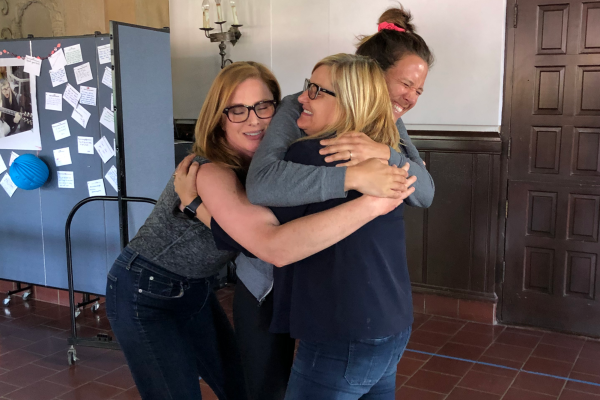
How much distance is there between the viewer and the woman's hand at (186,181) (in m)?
1.58

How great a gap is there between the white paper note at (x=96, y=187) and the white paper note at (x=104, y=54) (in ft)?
2.64

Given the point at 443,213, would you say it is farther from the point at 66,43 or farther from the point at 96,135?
the point at 66,43

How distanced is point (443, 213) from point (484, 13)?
4.58 feet

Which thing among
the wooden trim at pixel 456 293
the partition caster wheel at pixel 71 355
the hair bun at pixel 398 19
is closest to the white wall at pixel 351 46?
the wooden trim at pixel 456 293

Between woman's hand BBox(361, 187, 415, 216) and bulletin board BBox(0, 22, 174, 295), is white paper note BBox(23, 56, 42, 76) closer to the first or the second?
bulletin board BBox(0, 22, 174, 295)

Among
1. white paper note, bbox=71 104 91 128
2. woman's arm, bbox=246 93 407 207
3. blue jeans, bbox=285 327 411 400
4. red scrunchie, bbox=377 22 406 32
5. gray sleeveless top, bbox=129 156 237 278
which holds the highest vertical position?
red scrunchie, bbox=377 22 406 32

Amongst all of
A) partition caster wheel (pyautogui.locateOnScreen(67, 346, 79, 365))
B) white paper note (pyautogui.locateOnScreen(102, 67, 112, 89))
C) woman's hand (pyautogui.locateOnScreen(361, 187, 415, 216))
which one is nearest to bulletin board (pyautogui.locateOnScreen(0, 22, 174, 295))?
white paper note (pyautogui.locateOnScreen(102, 67, 112, 89))

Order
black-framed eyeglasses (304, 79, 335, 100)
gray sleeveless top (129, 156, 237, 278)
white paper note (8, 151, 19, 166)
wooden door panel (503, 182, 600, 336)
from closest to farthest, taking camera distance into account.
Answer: black-framed eyeglasses (304, 79, 335, 100) < gray sleeveless top (129, 156, 237, 278) < wooden door panel (503, 182, 600, 336) < white paper note (8, 151, 19, 166)

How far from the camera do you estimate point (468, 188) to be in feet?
13.4

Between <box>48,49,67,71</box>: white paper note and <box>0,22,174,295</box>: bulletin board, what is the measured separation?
0.05 ft

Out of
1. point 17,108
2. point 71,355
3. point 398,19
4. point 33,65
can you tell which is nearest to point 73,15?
point 33,65

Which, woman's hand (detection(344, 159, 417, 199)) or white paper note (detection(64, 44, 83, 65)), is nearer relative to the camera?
woman's hand (detection(344, 159, 417, 199))

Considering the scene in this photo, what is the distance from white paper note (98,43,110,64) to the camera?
3.79 metres

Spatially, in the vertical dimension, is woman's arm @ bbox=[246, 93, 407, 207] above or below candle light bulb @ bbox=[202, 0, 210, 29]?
below
